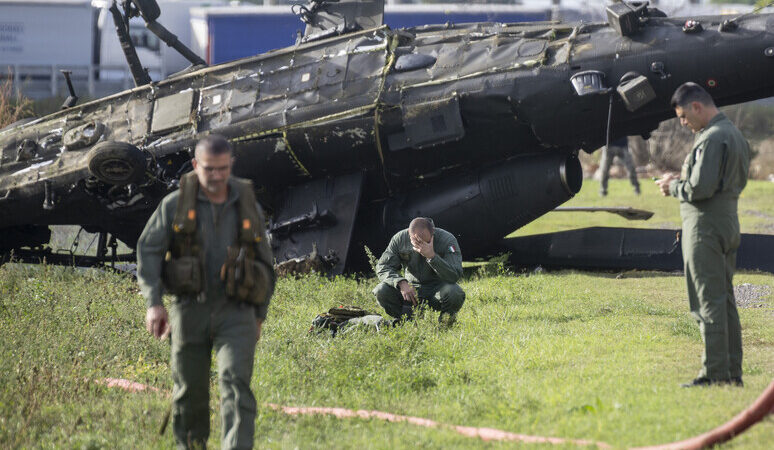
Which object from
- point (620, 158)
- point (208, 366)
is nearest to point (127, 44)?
point (208, 366)

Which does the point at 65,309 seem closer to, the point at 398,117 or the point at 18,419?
the point at 18,419

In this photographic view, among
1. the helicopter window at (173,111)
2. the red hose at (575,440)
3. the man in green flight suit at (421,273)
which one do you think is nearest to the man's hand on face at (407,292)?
the man in green flight suit at (421,273)

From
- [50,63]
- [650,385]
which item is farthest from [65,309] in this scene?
[50,63]

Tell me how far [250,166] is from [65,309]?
Answer: 10.5ft

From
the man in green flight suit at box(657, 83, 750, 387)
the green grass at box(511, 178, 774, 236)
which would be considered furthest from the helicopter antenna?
the man in green flight suit at box(657, 83, 750, 387)

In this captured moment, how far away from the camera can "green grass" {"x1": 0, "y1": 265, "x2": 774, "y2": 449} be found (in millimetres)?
6258

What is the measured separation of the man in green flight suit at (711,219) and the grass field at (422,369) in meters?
0.36

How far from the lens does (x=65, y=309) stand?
34.5 feet

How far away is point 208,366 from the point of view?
19.0 ft

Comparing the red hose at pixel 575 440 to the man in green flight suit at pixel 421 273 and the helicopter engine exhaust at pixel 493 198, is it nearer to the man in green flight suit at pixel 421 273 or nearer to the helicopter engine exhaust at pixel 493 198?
the man in green flight suit at pixel 421 273

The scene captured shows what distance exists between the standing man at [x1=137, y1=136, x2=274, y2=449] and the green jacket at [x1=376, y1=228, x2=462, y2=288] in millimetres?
3744

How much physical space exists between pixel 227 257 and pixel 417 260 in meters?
4.06

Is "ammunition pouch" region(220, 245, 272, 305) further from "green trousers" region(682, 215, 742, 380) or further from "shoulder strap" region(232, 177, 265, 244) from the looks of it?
"green trousers" region(682, 215, 742, 380)

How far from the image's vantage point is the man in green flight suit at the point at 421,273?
30.0 feet
